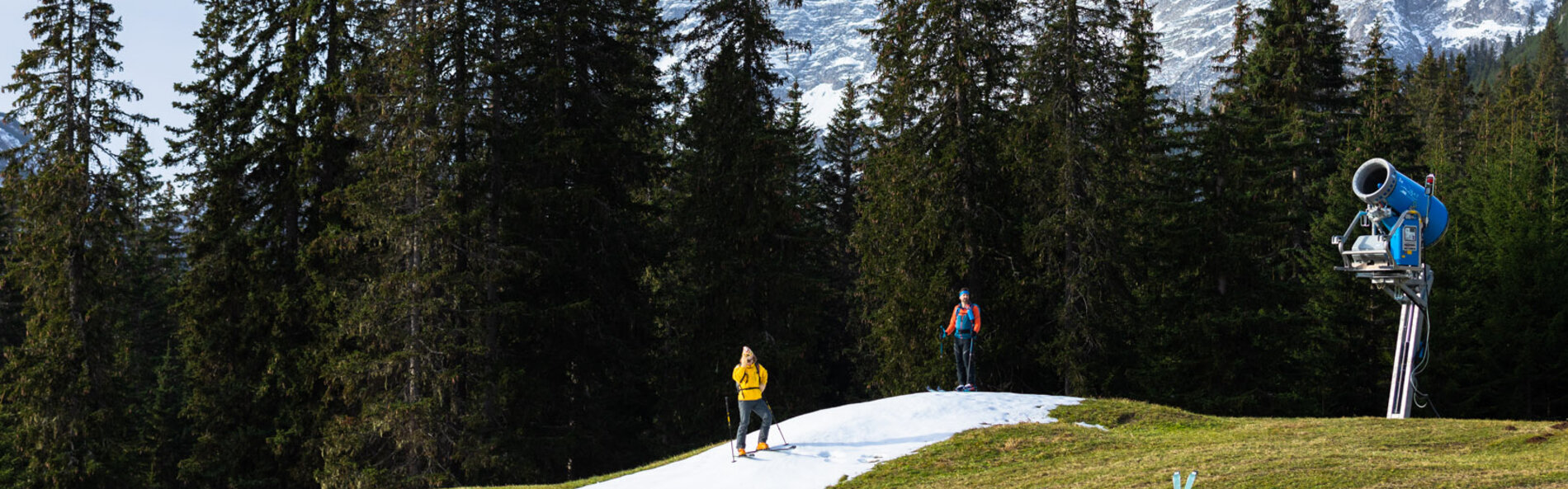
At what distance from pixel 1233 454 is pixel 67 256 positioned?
29.3 metres

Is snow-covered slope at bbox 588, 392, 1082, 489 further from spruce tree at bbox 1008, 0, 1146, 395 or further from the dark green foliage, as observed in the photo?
the dark green foliage

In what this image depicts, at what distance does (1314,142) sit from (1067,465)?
2309 cm

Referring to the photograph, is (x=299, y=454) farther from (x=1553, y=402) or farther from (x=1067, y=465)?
(x=1553, y=402)

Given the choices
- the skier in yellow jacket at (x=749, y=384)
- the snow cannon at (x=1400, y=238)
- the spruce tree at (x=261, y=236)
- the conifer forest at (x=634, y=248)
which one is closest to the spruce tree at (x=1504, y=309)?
the conifer forest at (x=634, y=248)

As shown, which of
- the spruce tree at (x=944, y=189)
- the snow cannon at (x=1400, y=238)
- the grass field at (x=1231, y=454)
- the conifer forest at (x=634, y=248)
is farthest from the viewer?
the spruce tree at (x=944, y=189)

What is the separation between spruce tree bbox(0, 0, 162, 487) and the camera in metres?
28.3

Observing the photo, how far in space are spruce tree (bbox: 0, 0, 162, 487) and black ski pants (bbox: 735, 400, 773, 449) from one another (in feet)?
71.3

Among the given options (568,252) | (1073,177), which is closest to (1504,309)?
(1073,177)

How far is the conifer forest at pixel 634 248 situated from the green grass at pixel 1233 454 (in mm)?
9878

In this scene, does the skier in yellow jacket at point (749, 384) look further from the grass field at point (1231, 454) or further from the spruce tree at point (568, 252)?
the spruce tree at point (568, 252)

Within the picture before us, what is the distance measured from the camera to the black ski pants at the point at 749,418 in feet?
52.5

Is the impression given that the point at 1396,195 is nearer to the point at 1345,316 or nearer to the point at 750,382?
the point at 750,382

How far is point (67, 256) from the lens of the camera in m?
28.5

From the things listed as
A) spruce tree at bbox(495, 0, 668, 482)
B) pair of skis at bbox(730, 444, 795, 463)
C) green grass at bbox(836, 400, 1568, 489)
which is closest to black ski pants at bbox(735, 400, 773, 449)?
pair of skis at bbox(730, 444, 795, 463)
